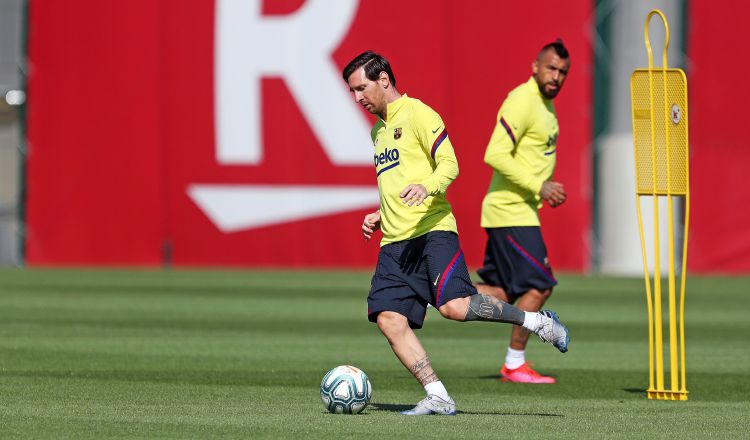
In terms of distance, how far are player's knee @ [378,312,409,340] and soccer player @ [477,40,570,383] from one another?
2193 mm

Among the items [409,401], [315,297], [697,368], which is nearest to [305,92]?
[315,297]

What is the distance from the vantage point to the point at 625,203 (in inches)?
839

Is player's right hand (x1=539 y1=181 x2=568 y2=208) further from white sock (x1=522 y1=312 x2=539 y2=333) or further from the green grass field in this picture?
white sock (x1=522 y1=312 x2=539 y2=333)

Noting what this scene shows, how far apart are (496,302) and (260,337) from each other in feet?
16.8

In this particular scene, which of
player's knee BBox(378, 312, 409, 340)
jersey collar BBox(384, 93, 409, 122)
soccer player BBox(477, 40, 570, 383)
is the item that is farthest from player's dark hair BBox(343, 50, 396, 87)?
soccer player BBox(477, 40, 570, 383)

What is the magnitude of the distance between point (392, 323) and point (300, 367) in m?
2.69

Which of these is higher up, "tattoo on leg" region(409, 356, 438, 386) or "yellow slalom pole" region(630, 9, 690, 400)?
"yellow slalom pole" region(630, 9, 690, 400)

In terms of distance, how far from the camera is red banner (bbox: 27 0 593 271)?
70.7 feet

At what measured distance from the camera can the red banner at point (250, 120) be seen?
848 inches

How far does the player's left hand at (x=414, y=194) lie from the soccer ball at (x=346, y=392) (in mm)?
1032

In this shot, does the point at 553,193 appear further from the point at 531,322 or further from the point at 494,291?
the point at 531,322

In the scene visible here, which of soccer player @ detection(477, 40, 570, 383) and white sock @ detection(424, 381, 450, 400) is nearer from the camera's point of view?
white sock @ detection(424, 381, 450, 400)

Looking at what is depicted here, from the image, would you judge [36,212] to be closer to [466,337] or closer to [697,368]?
[466,337]

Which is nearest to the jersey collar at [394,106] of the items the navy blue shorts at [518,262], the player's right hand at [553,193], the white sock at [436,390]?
the white sock at [436,390]
